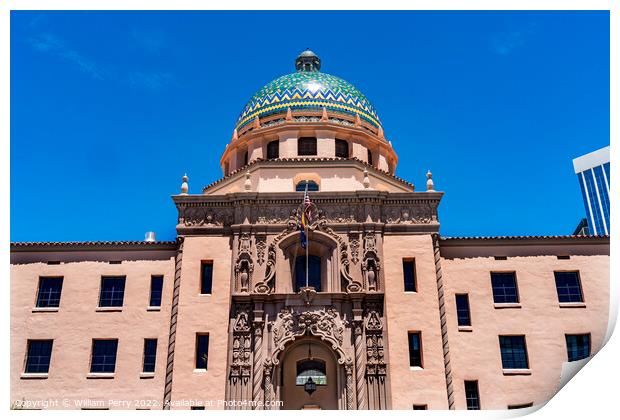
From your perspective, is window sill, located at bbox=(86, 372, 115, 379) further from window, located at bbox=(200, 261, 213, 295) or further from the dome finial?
the dome finial

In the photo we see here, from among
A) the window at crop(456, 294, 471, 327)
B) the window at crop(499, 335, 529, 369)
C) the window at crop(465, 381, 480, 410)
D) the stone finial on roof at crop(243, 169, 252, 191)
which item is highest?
the stone finial on roof at crop(243, 169, 252, 191)

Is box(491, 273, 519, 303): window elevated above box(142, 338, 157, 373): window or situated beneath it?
elevated above

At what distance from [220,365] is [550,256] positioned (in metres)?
16.1

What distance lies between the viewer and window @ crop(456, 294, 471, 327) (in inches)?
1053

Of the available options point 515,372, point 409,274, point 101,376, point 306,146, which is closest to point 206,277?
point 101,376

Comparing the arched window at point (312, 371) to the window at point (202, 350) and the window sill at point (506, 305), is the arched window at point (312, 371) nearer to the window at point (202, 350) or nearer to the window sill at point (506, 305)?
the window at point (202, 350)

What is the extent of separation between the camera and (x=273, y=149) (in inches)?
1352

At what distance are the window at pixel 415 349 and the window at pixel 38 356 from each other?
16086mm

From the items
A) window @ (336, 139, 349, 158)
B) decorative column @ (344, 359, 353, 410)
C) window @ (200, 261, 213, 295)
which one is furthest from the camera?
window @ (336, 139, 349, 158)

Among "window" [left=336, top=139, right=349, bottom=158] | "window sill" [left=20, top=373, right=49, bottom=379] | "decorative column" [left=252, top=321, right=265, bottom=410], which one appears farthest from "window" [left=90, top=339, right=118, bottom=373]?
"window" [left=336, top=139, right=349, bottom=158]

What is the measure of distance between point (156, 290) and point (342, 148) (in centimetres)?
1342

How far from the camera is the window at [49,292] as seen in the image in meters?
27.5

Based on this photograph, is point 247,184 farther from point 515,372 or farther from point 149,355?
point 515,372

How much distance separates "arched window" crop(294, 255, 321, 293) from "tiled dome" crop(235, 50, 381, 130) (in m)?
11.1
